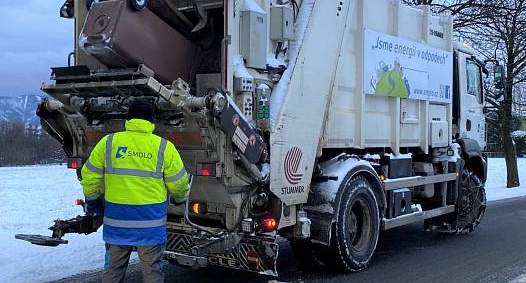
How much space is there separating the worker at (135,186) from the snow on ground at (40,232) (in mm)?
2315

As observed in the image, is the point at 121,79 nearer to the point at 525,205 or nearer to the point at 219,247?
the point at 219,247

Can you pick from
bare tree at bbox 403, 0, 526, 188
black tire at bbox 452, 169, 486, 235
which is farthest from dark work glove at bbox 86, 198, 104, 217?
bare tree at bbox 403, 0, 526, 188

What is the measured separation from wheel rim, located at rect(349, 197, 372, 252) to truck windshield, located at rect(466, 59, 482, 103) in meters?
3.93

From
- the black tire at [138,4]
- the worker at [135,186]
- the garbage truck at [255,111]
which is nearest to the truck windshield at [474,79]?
the garbage truck at [255,111]

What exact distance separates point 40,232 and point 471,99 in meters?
7.16

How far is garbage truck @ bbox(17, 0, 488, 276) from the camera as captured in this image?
4.92 m

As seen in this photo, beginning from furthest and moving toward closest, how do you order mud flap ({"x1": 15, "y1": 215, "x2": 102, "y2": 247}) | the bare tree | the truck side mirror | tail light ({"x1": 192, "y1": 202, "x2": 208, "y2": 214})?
the bare tree < the truck side mirror < tail light ({"x1": 192, "y1": 202, "x2": 208, "y2": 214}) < mud flap ({"x1": 15, "y1": 215, "x2": 102, "y2": 247})

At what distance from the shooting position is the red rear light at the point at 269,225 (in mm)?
5348

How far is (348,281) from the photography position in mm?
6035

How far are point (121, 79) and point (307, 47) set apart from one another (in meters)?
1.89

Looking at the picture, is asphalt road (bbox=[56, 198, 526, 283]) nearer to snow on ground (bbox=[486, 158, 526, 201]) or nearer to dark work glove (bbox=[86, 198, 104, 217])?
dark work glove (bbox=[86, 198, 104, 217])

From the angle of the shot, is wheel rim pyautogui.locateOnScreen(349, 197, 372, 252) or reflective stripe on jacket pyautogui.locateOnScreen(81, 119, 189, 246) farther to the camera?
wheel rim pyautogui.locateOnScreen(349, 197, 372, 252)

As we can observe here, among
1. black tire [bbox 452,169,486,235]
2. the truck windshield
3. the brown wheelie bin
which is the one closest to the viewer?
the brown wheelie bin

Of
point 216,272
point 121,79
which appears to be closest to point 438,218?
point 216,272
